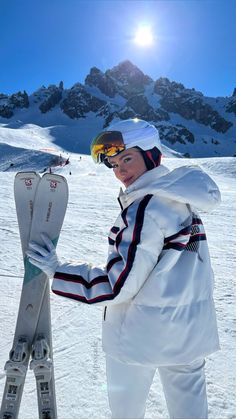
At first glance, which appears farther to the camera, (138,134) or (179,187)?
(138,134)

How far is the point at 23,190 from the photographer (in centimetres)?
237

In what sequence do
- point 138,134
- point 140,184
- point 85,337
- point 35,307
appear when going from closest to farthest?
point 140,184 → point 138,134 → point 35,307 → point 85,337

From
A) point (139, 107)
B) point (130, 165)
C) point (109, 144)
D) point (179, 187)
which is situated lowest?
point (179, 187)

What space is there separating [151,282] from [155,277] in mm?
32

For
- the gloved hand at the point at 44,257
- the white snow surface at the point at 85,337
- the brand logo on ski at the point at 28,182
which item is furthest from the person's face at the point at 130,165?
the white snow surface at the point at 85,337

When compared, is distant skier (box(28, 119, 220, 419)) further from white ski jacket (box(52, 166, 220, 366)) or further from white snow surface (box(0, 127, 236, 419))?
white snow surface (box(0, 127, 236, 419))

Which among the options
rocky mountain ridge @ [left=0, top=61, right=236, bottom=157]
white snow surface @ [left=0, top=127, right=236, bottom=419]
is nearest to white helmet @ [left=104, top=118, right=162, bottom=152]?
white snow surface @ [left=0, top=127, right=236, bottom=419]

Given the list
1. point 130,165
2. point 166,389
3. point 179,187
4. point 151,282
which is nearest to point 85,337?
point 166,389

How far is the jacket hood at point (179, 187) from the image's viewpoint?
5.47 feet

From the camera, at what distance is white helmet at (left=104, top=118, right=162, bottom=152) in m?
1.88

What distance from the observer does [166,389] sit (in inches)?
72.5

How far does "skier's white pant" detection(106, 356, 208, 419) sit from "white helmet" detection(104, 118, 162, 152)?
1.05 m

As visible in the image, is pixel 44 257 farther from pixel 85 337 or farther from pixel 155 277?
pixel 85 337

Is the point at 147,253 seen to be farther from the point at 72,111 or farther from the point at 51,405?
the point at 72,111
